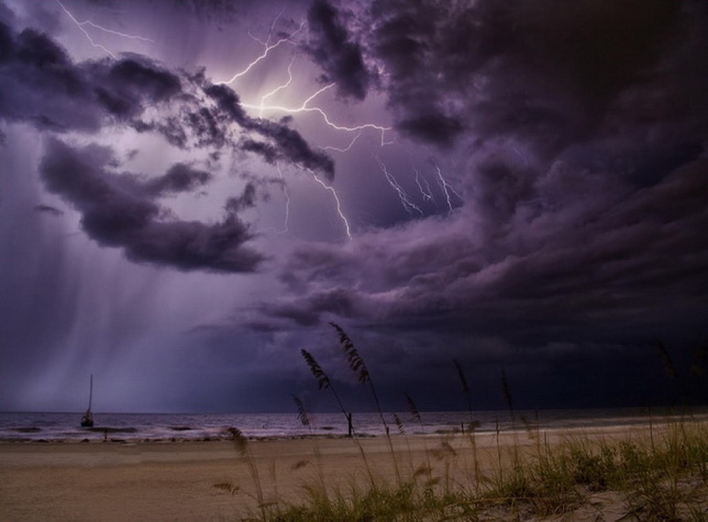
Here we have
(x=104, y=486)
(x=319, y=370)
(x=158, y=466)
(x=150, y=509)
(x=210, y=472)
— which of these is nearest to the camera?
(x=319, y=370)

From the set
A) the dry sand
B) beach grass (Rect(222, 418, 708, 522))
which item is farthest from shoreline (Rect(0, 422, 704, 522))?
beach grass (Rect(222, 418, 708, 522))

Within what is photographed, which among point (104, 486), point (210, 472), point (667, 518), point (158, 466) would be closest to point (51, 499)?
point (104, 486)

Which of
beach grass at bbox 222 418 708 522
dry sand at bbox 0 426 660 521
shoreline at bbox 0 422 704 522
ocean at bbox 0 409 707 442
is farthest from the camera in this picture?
ocean at bbox 0 409 707 442

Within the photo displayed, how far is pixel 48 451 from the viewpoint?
922 inches

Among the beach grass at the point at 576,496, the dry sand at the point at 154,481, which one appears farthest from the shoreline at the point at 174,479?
the beach grass at the point at 576,496

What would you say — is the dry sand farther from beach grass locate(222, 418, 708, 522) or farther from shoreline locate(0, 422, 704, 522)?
beach grass locate(222, 418, 708, 522)

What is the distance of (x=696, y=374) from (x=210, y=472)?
1254cm

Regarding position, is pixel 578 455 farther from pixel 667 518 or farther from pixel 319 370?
pixel 319 370

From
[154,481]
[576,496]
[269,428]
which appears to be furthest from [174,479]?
[269,428]

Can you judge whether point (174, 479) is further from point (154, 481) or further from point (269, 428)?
point (269, 428)

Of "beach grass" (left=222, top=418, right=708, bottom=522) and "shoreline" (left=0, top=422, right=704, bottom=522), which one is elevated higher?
"beach grass" (left=222, top=418, right=708, bottom=522)

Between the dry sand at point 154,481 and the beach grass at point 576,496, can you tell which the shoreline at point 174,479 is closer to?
the dry sand at point 154,481

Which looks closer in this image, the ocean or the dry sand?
the dry sand

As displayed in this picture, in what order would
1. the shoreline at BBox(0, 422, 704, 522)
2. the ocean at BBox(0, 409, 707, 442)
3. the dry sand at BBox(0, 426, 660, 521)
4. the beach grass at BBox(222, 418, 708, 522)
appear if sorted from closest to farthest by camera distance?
the beach grass at BBox(222, 418, 708, 522)
the shoreline at BBox(0, 422, 704, 522)
the dry sand at BBox(0, 426, 660, 521)
the ocean at BBox(0, 409, 707, 442)
